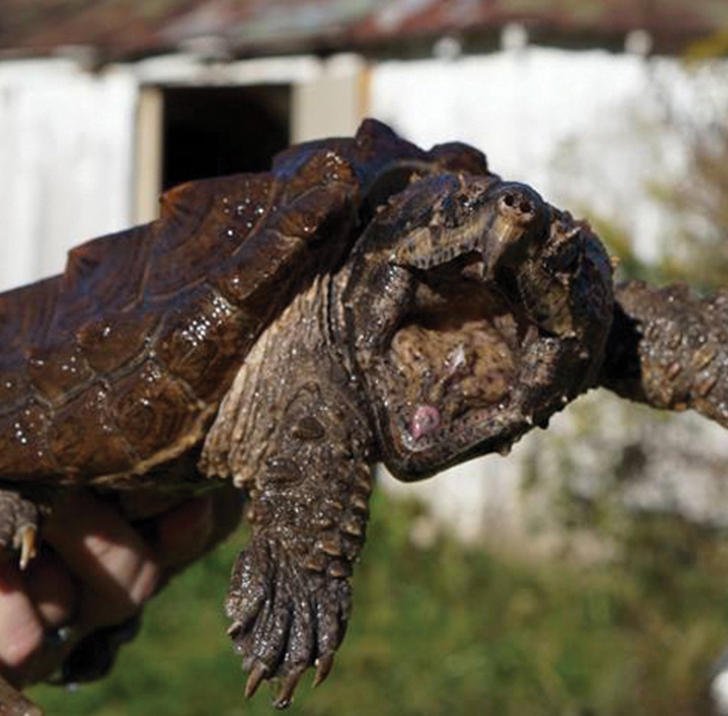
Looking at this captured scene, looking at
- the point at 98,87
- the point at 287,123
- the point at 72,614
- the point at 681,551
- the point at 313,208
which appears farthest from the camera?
the point at 287,123

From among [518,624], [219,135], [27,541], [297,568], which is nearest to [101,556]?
[27,541]

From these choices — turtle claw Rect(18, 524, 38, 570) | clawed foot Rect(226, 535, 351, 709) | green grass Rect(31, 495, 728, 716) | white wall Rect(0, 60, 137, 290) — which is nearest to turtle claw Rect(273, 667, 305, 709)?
clawed foot Rect(226, 535, 351, 709)

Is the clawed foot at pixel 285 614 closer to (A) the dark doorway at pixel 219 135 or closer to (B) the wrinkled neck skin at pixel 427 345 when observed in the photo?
(B) the wrinkled neck skin at pixel 427 345

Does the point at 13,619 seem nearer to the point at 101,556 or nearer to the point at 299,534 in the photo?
the point at 101,556

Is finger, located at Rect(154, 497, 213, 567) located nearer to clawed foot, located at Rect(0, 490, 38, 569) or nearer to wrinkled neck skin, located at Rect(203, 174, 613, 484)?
clawed foot, located at Rect(0, 490, 38, 569)

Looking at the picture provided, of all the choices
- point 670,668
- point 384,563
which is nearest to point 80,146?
point 384,563

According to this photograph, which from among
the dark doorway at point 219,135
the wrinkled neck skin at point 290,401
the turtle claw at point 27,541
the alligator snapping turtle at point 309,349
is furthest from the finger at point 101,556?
the dark doorway at point 219,135

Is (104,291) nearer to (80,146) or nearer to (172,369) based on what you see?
(172,369)
